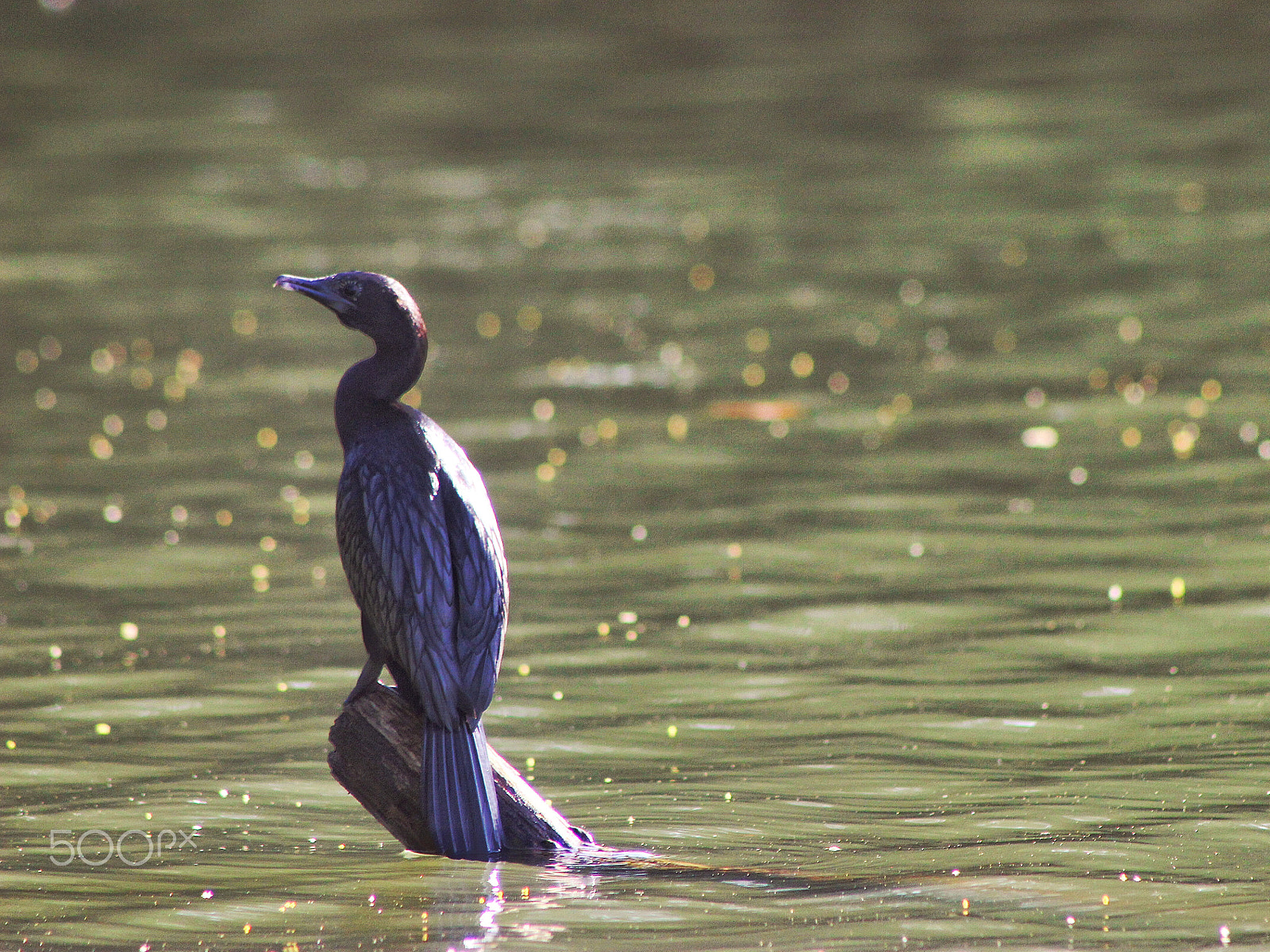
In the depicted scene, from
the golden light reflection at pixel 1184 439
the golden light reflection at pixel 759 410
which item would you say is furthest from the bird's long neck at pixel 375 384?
the golden light reflection at pixel 759 410

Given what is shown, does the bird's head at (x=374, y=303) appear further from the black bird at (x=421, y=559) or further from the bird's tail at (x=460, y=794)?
the bird's tail at (x=460, y=794)

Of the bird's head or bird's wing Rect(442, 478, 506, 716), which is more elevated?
the bird's head

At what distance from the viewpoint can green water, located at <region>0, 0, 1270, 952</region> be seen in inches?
204

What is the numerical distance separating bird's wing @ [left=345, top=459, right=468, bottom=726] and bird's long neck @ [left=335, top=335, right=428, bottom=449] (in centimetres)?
15

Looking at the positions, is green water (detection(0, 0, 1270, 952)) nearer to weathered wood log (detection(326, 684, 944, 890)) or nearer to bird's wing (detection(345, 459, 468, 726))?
weathered wood log (detection(326, 684, 944, 890))

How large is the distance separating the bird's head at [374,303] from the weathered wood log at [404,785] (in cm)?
96

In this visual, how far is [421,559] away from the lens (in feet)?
16.9

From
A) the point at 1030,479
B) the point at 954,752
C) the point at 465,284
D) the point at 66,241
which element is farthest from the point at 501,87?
the point at 954,752

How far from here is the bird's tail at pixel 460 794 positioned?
4887 mm

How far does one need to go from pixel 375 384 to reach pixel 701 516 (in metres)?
3.61

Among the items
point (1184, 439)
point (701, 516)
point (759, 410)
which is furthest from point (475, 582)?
point (759, 410)

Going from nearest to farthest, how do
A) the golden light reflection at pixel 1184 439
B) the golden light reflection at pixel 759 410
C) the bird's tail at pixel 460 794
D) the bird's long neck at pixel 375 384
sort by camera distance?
the bird's tail at pixel 460 794 < the bird's long neck at pixel 375 384 < the golden light reflection at pixel 1184 439 < the golden light reflection at pixel 759 410

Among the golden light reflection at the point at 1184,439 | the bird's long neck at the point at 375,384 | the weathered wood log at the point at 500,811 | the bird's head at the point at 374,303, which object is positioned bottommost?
the weathered wood log at the point at 500,811

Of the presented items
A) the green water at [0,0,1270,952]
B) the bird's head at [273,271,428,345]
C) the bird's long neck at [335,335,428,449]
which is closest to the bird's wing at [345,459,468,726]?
the bird's long neck at [335,335,428,449]
